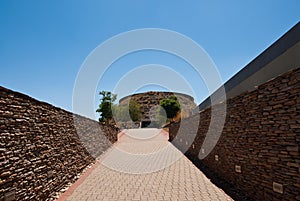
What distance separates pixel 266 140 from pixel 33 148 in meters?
4.15

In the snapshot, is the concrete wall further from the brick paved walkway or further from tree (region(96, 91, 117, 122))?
tree (region(96, 91, 117, 122))

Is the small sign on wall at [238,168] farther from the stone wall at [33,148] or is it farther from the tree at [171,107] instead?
the tree at [171,107]

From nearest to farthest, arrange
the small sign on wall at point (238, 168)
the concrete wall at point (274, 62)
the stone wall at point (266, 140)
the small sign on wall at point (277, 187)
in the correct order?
the stone wall at point (266, 140)
the small sign on wall at point (277, 187)
the concrete wall at point (274, 62)
the small sign on wall at point (238, 168)

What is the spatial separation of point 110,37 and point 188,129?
644cm

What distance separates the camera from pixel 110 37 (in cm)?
1019

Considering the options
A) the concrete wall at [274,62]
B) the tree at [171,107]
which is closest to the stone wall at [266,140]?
the concrete wall at [274,62]

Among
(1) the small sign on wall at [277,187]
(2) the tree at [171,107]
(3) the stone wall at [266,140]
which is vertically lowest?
(1) the small sign on wall at [277,187]

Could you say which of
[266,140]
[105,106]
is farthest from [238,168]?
[105,106]

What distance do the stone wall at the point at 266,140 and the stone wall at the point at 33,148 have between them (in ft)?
13.3

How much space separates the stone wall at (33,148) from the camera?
2813 millimetres

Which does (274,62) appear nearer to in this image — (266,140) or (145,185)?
(266,140)

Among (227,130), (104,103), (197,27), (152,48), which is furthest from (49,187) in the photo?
(104,103)

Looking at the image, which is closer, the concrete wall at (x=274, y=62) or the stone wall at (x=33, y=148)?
the stone wall at (x=33, y=148)

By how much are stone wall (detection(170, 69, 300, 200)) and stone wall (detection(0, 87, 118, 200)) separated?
4051mm
